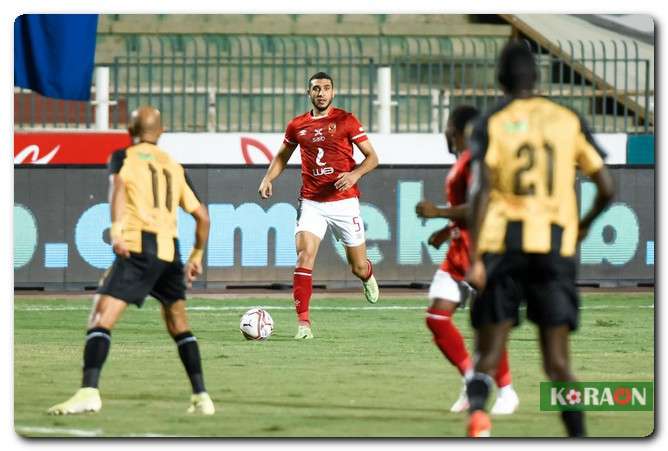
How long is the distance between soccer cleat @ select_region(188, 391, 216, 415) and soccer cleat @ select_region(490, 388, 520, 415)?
1.51 metres

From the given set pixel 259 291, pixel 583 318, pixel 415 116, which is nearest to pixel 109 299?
pixel 583 318

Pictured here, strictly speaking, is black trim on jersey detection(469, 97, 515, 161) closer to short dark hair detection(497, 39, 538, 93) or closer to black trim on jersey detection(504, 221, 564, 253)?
short dark hair detection(497, 39, 538, 93)

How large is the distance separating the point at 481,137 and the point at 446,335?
1997 millimetres

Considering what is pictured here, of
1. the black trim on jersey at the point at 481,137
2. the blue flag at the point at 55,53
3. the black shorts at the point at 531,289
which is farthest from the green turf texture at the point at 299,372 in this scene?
the blue flag at the point at 55,53

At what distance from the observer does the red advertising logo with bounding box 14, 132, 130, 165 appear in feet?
57.3

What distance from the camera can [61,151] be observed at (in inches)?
698

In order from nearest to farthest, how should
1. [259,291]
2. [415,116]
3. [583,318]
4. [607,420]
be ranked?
[607,420] → [583,318] → [259,291] → [415,116]

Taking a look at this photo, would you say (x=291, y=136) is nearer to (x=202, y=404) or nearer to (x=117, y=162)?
(x=117, y=162)

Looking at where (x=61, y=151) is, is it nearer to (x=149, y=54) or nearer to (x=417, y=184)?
(x=149, y=54)

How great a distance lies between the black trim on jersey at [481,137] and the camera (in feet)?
23.4

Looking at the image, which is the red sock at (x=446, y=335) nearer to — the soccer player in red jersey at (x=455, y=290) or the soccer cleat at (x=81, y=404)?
the soccer player in red jersey at (x=455, y=290)

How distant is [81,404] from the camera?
877 cm

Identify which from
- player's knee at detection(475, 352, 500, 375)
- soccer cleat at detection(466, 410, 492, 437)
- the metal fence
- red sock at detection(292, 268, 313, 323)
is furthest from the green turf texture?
the metal fence

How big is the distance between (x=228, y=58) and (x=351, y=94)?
1.63 meters
